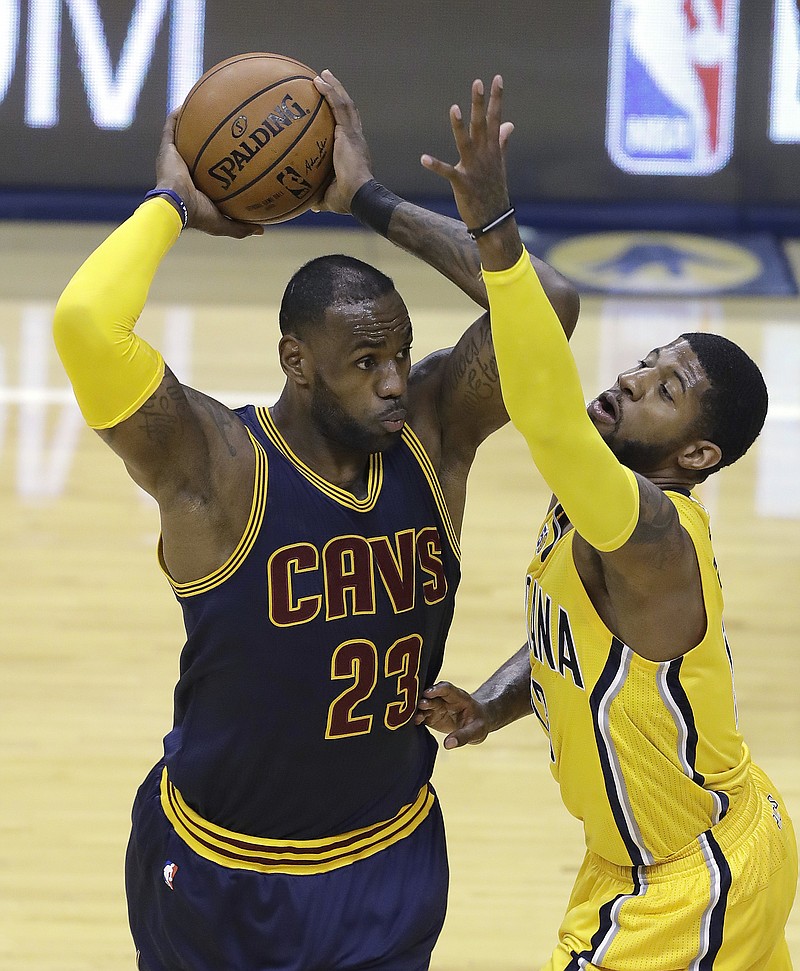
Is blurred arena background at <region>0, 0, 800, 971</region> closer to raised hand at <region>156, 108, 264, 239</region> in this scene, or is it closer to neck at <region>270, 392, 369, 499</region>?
neck at <region>270, 392, 369, 499</region>

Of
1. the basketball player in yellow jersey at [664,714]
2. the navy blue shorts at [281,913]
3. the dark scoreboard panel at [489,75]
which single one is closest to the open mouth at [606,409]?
the basketball player in yellow jersey at [664,714]

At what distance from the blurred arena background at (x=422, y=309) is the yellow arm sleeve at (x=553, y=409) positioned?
6.53 ft

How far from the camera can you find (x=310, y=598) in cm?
275

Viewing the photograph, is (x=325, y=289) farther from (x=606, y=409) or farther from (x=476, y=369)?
(x=606, y=409)

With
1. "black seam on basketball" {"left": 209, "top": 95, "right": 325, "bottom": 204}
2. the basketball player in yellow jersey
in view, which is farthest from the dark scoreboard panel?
the basketball player in yellow jersey

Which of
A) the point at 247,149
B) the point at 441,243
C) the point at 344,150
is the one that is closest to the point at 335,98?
the point at 344,150

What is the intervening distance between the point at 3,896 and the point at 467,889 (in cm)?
128

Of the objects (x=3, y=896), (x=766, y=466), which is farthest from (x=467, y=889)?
(x=766, y=466)

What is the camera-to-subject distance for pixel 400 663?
2.85 meters

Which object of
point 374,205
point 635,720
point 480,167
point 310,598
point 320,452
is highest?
point 480,167

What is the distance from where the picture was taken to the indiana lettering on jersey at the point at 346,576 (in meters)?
2.74

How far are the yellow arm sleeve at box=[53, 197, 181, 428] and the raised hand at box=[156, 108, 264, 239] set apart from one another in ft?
0.60

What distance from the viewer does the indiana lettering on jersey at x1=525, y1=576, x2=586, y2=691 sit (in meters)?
2.68

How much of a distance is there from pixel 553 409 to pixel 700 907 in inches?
38.6
